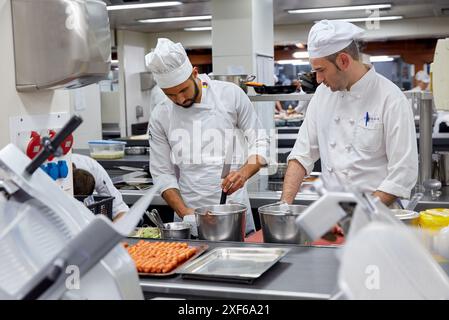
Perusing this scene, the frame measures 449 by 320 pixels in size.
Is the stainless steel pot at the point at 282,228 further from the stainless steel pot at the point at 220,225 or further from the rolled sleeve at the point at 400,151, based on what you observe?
the rolled sleeve at the point at 400,151

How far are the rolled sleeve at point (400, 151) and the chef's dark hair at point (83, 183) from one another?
1.31 m

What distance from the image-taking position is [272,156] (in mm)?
3984

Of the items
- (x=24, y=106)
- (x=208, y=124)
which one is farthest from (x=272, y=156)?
(x=24, y=106)

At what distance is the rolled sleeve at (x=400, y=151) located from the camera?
2.38 meters

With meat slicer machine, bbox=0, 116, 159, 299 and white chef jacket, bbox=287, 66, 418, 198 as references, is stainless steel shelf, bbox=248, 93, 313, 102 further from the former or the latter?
meat slicer machine, bbox=0, 116, 159, 299

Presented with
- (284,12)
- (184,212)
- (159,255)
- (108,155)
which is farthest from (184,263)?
(284,12)

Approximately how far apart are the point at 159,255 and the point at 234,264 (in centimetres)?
22

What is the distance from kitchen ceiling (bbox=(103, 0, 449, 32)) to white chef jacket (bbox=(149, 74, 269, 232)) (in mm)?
2941

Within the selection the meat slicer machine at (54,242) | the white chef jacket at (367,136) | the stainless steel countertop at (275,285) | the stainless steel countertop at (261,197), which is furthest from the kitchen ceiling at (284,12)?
the meat slicer machine at (54,242)

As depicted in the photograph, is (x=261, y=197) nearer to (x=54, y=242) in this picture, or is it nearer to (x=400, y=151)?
(x=400, y=151)

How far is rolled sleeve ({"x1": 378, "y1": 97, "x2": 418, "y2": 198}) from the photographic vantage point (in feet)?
7.82

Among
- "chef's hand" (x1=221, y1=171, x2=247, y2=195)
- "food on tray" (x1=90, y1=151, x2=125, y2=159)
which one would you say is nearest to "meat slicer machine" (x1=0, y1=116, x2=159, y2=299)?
"chef's hand" (x1=221, y1=171, x2=247, y2=195)

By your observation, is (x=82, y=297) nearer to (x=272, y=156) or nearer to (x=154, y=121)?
(x=154, y=121)

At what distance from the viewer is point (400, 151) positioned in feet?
7.99
